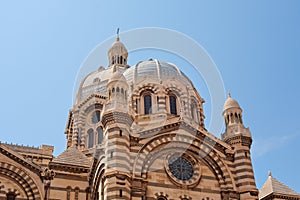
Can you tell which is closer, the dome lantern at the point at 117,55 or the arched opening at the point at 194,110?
the arched opening at the point at 194,110

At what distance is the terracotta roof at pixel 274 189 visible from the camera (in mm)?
29953

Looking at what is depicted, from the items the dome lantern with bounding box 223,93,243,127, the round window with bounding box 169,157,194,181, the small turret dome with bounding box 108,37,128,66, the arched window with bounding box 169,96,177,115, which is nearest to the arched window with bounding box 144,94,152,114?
the arched window with bounding box 169,96,177,115

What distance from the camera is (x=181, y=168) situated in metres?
23.9

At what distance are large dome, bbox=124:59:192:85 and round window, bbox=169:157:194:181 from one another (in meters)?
11.3

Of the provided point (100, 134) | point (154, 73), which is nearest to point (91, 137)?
point (100, 134)

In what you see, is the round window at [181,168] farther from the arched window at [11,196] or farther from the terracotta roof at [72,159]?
the arched window at [11,196]

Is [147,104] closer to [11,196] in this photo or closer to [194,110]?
[194,110]

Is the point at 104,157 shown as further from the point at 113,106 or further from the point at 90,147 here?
the point at 90,147

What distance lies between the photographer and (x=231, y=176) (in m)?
24.2

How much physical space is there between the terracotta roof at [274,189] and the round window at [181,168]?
8.76 m

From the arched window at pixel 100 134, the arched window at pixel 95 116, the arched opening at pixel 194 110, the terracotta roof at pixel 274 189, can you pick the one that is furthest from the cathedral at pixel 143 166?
the arched window at pixel 95 116

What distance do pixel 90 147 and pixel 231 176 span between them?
622 inches

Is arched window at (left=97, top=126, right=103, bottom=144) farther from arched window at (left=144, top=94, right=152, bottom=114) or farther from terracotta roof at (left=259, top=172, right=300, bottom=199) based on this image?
terracotta roof at (left=259, top=172, right=300, bottom=199)

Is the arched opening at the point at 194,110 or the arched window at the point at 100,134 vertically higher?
the arched opening at the point at 194,110
